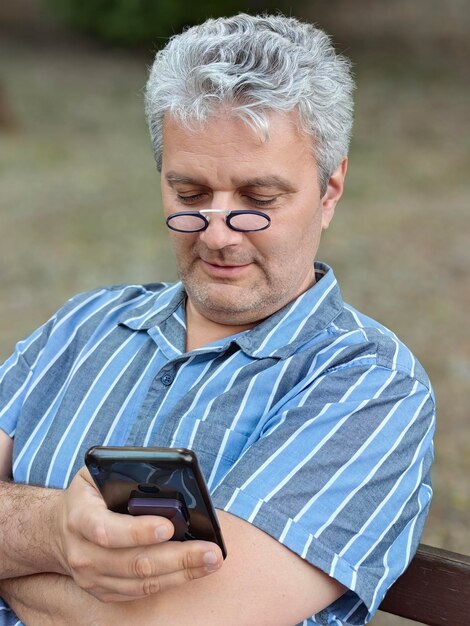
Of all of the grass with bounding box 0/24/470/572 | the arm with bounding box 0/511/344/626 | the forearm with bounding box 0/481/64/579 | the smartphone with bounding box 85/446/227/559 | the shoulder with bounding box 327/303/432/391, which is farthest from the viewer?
the grass with bounding box 0/24/470/572

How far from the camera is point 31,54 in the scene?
1612 cm

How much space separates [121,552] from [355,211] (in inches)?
299

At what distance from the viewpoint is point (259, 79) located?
5.83ft

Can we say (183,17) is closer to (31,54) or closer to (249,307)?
(31,54)

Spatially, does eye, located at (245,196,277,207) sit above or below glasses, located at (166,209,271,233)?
above

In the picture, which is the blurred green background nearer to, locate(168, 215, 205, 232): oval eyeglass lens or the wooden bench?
locate(168, 215, 205, 232): oval eyeglass lens

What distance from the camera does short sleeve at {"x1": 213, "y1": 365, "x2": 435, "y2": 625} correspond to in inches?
61.8

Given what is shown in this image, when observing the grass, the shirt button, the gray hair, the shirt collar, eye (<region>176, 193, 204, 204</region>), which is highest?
the gray hair

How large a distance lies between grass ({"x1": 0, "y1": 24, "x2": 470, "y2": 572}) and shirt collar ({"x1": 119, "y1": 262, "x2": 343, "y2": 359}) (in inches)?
91.2

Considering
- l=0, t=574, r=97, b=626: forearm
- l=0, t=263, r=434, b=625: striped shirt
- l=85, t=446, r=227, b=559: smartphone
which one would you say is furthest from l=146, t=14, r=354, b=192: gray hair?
l=0, t=574, r=97, b=626: forearm

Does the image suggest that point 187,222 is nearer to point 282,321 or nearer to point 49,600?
point 282,321

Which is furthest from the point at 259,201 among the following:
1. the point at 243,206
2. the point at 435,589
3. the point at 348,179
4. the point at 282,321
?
the point at 348,179

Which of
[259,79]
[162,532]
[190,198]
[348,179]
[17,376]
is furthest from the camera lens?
[348,179]

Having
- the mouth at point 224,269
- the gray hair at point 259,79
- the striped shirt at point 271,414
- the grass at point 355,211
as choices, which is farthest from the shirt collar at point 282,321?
the grass at point 355,211
